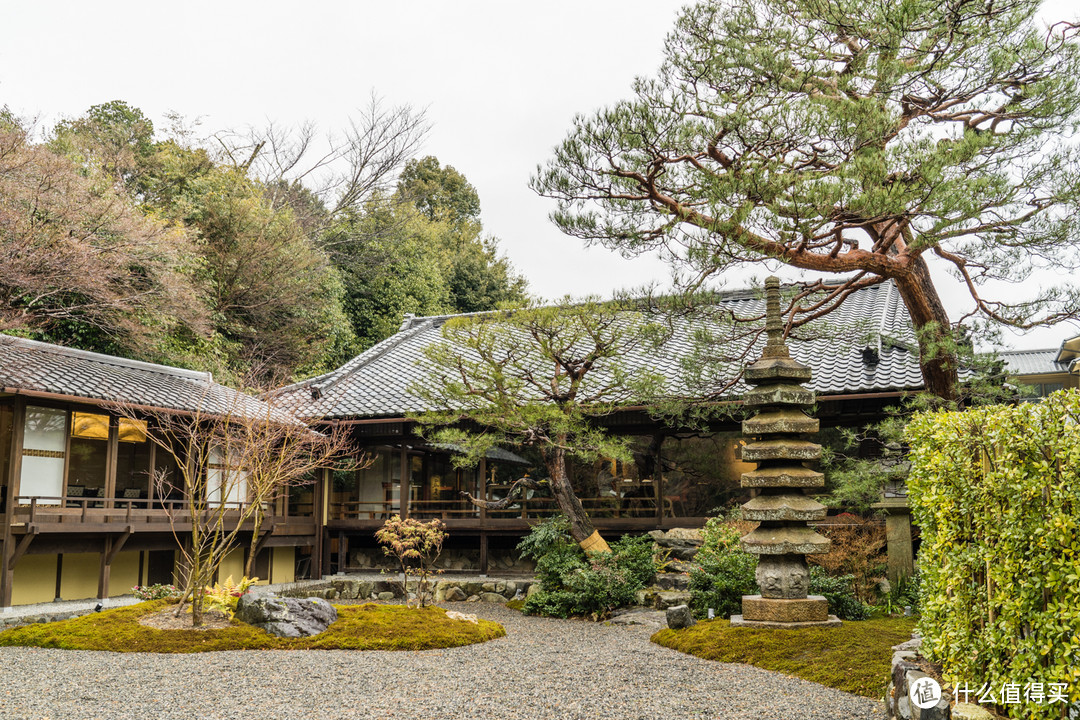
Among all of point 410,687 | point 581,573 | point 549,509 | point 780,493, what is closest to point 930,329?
point 780,493

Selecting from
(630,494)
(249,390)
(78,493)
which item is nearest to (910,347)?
(630,494)

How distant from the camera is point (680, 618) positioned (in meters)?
8.86

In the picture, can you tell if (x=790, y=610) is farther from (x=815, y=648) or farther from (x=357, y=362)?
(x=357, y=362)

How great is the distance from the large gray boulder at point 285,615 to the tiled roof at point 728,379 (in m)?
4.95

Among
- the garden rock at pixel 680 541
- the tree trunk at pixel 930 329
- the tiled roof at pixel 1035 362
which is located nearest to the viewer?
the tree trunk at pixel 930 329

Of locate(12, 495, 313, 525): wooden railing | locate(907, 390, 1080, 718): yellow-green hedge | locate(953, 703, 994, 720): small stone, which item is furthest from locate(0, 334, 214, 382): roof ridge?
locate(953, 703, 994, 720): small stone

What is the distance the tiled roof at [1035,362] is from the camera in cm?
3202

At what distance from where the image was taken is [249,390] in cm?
1552

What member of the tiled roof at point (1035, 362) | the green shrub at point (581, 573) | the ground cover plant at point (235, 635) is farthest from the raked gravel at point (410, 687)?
the tiled roof at point (1035, 362)

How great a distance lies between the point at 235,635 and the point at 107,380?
20.6 feet

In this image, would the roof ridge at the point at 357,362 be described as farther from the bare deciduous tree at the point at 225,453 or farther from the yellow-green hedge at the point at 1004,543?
the yellow-green hedge at the point at 1004,543

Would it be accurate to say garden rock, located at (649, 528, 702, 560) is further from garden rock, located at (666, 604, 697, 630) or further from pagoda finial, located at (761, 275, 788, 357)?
pagoda finial, located at (761, 275, 788, 357)

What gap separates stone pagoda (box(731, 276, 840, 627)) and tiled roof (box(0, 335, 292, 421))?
6334mm

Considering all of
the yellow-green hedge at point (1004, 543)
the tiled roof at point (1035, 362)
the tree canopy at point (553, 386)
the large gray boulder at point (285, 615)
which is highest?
the tiled roof at point (1035, 362)
